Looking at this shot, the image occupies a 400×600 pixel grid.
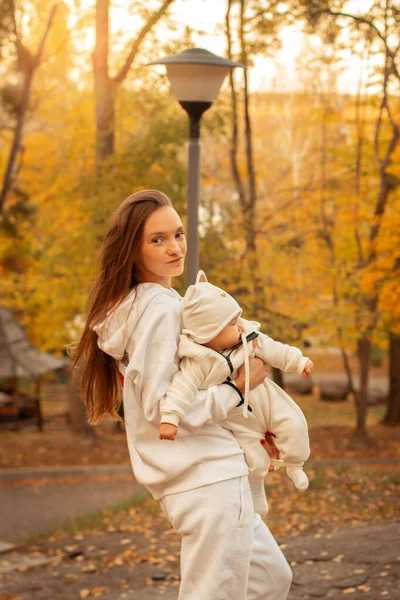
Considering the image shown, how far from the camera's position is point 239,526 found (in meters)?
2.76

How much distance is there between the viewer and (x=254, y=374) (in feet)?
9.11

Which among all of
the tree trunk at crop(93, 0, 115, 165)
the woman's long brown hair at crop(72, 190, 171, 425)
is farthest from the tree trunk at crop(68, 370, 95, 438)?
the woman's long brown hair at crop(72, 190, 171, 425)

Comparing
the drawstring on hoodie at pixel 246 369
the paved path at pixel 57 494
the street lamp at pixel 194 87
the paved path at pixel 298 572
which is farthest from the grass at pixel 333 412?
the drawstring on hoodie at pixel 246 369

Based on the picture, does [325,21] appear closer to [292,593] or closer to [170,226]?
[292,593]

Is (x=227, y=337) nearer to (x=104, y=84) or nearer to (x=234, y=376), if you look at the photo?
(x=234, y=376)

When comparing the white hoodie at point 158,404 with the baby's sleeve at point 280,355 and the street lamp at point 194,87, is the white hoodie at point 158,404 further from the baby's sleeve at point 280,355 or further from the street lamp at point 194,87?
the street lamp at point 194,87

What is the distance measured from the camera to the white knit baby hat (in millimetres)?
2646

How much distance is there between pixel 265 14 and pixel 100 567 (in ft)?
26.1

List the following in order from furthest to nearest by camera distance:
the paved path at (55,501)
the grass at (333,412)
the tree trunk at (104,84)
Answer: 1. the grass at (333,412)
2. the tree trunk at (104,84)
3. the paved path at (55,501)

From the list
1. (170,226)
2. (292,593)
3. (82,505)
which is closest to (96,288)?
(170,226)

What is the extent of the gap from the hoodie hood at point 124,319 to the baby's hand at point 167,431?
36cm

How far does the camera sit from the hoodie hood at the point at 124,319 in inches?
110

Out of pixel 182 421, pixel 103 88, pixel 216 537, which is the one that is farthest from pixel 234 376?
pixel 103 88

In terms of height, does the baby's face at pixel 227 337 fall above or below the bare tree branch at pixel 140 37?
below
